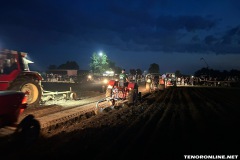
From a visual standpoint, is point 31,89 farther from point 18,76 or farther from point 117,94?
point 117,94

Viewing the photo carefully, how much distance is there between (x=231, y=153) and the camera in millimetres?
5863

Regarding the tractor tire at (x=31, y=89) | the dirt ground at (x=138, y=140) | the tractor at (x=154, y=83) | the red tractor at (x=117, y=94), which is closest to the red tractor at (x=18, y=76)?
the tractor tire at (x=31, y=89)

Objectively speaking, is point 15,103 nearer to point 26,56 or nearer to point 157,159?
point 157,159

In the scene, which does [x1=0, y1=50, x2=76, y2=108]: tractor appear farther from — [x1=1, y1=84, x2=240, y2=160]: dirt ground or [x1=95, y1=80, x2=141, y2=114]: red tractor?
[x1=1, y1=84, x2=240, y2=160]: dirt ground

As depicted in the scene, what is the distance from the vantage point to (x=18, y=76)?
37.5 ft

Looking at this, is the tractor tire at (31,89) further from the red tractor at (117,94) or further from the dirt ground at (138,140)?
the dirt ground at (138,140)

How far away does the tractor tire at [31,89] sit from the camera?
11.5 m

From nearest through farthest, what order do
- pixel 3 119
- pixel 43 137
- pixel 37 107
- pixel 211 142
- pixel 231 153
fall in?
1. pixel 231 153
2. pixel 3 119
3. pixel 211 142
4. pixel 43 137
5. pixel 37 107

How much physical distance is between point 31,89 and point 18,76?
35.8 inches

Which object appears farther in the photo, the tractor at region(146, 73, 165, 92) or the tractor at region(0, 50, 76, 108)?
the tractor at region(146, 73, 165, 92)

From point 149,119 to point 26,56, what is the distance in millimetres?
5855

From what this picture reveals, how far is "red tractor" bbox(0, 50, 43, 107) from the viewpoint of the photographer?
1091 centimetres

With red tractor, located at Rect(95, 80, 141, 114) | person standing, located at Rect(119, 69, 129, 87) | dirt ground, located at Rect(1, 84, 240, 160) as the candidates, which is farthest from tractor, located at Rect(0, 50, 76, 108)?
person standing, located at Rect(119, 69, 129, 87)

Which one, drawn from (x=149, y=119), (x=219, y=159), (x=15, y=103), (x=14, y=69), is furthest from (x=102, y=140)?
(x=14, y=69)
